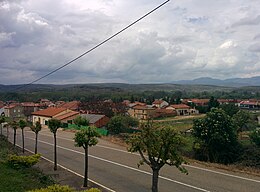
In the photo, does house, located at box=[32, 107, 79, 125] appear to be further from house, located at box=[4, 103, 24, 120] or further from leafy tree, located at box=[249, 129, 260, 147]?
leafy tree, located at box=[249, 129, 260, 147]

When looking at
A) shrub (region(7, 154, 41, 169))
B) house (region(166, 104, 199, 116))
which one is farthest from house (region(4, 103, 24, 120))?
shrub (region(7, 154, 41, 169))

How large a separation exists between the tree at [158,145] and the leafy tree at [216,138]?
1178 centimetres

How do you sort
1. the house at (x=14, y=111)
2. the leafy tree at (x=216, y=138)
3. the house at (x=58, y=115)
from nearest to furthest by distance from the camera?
1. the leafy tree at (x=216, y=138)
2. the house at (x=58, y=115)
3. the house at (x=14, y=111)

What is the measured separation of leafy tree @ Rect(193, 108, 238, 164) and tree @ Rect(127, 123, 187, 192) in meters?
11.8

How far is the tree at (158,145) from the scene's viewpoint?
1204 cm

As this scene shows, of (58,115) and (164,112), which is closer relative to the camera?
(58,115)

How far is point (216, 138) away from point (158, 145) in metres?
12.5

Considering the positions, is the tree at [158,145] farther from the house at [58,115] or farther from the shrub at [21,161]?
the house at [58,115]

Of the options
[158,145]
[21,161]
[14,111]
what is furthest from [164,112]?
[158,145]

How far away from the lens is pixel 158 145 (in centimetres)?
1223

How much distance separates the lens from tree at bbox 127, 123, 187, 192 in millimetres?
12039

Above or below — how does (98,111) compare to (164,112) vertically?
above

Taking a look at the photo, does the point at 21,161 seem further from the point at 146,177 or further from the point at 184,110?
the point at 184,110

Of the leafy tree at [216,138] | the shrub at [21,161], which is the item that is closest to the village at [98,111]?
the leafy tree at [216,138]
